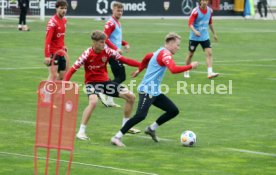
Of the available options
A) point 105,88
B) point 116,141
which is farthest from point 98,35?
point 116,141

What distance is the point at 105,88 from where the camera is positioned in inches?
628

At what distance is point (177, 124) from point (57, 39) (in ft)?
11.5

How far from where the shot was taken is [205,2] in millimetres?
25859

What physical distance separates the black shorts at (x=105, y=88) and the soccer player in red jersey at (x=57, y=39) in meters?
3.15

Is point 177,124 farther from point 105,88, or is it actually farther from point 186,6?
point 186,6

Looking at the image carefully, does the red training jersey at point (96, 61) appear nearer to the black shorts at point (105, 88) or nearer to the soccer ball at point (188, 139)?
the black shorts at point (105, 88)

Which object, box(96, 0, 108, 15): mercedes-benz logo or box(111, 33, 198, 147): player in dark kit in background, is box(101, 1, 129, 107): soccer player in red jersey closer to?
box(111, 33, 198, 147): player in dark kit in background

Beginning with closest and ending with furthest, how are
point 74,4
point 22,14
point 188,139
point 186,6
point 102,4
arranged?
point 188,139 < point 22,14 < point 74,4 < point 102,4 < point 186,6

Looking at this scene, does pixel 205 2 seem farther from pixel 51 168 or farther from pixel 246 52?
pixel 51 168

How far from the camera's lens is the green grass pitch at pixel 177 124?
13.9m

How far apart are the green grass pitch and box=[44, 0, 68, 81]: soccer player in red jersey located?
104 cm
